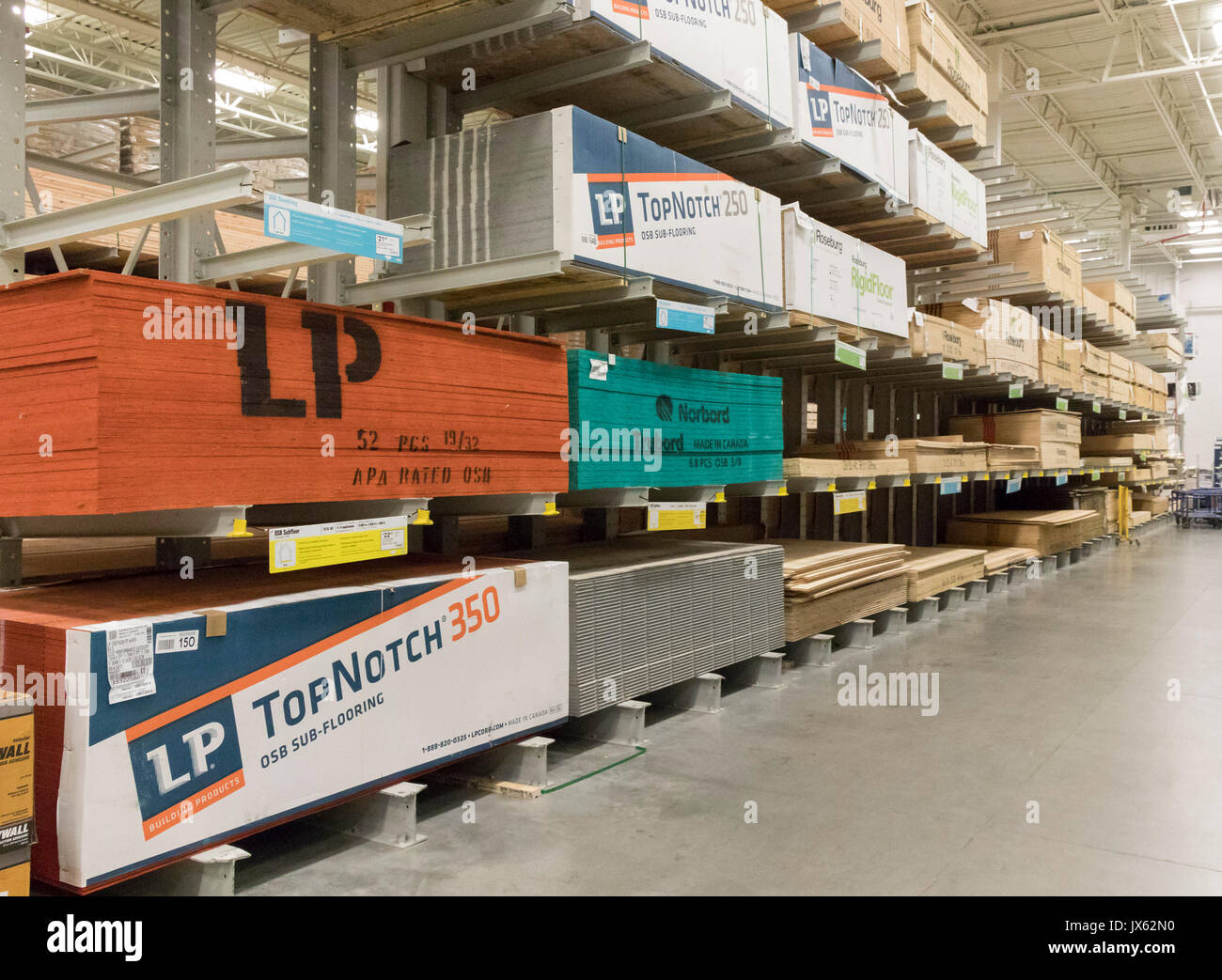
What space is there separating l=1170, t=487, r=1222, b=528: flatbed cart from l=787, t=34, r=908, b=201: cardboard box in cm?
1675

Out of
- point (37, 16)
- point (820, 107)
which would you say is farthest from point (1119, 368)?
point (37, 16)

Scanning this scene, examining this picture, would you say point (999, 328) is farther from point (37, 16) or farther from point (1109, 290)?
point (37, 16)

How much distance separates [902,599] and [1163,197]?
21176 millimetres

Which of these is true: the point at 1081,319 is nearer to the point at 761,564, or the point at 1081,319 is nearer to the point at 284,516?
the point at 761,564

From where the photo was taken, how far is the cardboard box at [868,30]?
5777 millimetres

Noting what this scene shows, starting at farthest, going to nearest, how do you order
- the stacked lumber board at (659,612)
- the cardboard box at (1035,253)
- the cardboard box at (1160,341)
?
the cardboard box at (1160,341)
the cardboard box at (1035,253)
the stacked lumber board at (659,612)

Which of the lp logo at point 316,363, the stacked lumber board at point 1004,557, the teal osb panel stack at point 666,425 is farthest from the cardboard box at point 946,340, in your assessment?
the lp logo at point 316,363

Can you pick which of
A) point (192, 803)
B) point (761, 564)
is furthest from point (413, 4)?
point (761, 564)

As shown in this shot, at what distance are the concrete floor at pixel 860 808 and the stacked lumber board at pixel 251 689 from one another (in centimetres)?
29

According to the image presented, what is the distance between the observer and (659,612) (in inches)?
178

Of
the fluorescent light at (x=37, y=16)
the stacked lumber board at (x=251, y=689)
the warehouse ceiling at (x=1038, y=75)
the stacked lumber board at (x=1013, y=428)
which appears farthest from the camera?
the fluorescent light at (x=37, y=16)

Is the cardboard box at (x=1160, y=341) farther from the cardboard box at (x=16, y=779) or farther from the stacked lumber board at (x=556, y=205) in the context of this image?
the cardboard box at (x=16, y=779)

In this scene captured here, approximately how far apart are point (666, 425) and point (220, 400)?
2341mm

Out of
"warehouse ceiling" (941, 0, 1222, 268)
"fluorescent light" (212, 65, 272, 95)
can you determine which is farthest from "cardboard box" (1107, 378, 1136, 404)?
"fluorescent light" (212, 65, 272, 95)
